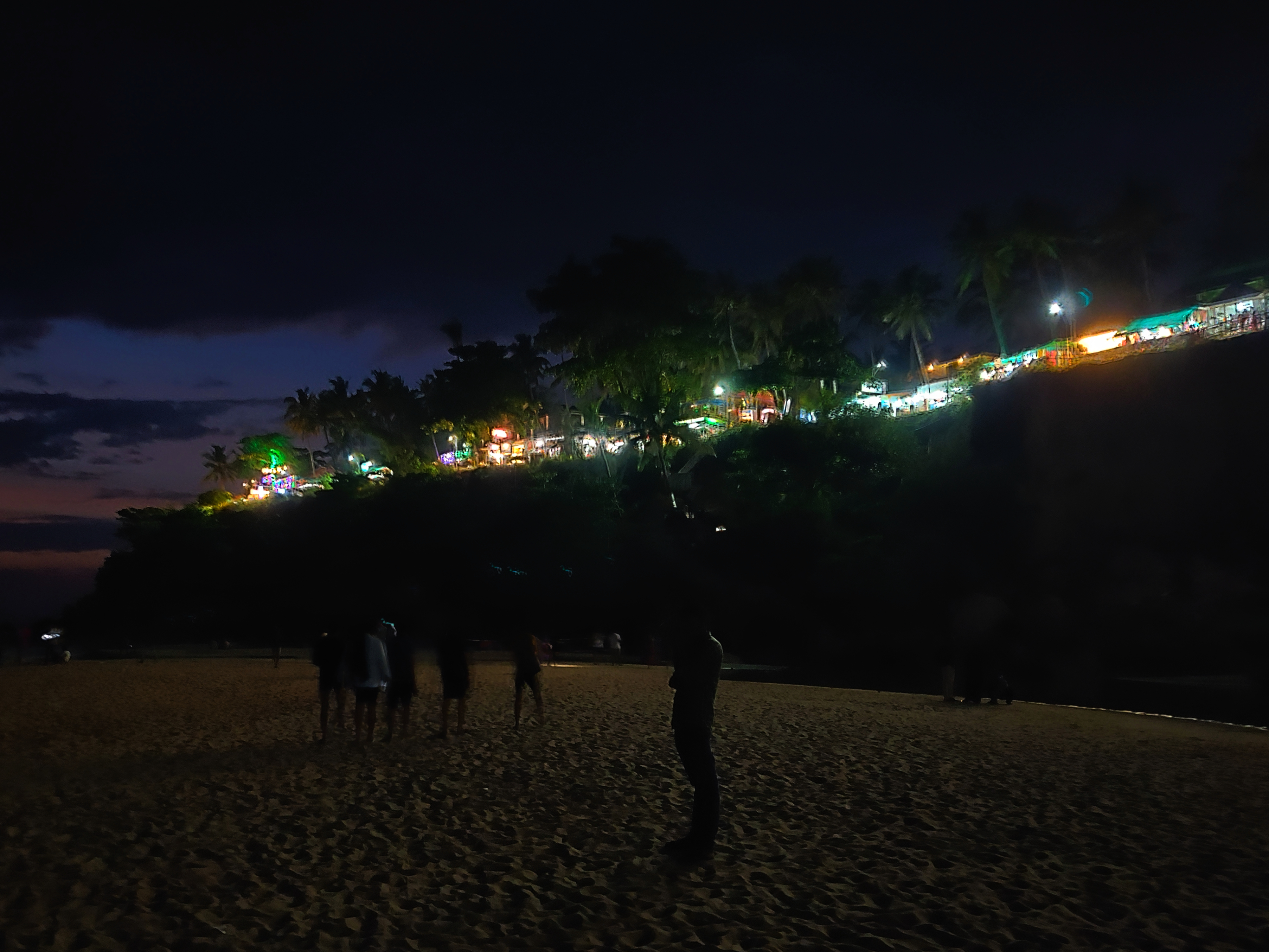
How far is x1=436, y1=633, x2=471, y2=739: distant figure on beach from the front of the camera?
10.5 meters

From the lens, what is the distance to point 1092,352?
119 ft

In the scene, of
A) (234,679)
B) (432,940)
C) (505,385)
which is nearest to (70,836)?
(432,940)

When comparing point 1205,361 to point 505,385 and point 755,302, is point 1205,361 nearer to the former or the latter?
point 755,302

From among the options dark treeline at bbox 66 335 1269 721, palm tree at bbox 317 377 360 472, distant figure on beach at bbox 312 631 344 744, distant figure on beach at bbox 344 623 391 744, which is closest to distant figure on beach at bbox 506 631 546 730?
dark treeline at bbox 66 335 1269 721

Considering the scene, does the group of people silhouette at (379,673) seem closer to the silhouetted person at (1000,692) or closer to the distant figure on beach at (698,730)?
the distant figure on beach at (698,730)

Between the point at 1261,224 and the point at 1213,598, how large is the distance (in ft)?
86.2

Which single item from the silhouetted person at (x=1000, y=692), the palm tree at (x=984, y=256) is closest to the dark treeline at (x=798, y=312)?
the palm tree at (x=984, y=256)

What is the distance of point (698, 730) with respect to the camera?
5.55 metres

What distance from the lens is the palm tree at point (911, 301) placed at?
5434 centimetres

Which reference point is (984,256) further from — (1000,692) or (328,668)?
(328,668)

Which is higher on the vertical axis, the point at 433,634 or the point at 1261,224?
the point at 1261,224

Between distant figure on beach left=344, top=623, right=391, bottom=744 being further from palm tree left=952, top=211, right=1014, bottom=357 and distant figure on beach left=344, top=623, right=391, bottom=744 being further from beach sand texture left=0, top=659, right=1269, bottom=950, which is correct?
palm tree left=952, top=211, right=1014, bottom=357

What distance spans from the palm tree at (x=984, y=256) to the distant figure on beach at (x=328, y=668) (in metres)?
43.6

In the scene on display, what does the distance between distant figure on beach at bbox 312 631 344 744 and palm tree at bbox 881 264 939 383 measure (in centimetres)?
4899
